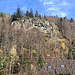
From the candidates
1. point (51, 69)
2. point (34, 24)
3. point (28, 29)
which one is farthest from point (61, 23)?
point (51, 69)

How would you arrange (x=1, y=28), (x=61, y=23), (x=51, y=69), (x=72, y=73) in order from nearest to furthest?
(x=72, y=73) < (x=51, y=69) < (x=1, y=28) < (x=61, y=23)

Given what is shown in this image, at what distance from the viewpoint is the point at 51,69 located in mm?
2201

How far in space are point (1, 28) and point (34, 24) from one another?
10049mm

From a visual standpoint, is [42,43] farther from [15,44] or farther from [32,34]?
[15,44]

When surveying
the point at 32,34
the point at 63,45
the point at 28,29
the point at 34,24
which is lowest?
the point at 63,45

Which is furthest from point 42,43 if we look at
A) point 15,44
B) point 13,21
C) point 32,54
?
point 13,21

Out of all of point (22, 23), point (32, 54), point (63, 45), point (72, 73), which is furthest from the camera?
point (22, 23)

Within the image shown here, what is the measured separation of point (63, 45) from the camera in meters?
21.7

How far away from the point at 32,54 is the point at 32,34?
555 cm

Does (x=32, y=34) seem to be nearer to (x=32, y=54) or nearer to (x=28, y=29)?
(x=28, y=29)

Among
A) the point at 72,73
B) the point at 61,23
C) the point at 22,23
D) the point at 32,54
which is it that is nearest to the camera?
the point at 72,73

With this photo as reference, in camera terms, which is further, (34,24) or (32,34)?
(34,24)

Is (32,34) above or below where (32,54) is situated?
above

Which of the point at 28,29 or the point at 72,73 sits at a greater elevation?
the point at 28,29
